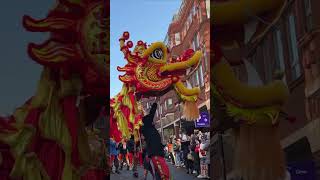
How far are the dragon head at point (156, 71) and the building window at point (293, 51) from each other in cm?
75

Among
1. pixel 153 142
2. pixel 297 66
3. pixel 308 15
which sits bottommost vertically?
pixel 153 142

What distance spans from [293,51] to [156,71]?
0.98 m

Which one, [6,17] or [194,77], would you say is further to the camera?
[6,17]

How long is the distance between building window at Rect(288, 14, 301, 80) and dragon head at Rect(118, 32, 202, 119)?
0.75m

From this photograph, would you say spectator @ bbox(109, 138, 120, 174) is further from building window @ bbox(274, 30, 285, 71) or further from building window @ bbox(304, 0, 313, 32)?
building window @ bbox(304, 0, 313, 32)

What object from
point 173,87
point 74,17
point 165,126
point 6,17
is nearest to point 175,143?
point 165,126

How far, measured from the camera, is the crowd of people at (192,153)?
10.3 ft

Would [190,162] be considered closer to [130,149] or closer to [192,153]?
[192,153]

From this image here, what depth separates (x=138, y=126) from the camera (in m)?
3.26

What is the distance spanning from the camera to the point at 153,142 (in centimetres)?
328

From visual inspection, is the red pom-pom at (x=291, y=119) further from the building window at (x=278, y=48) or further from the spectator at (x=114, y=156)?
the spectator at (x=114, y=156)

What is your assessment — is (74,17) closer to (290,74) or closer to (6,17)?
(6,17)

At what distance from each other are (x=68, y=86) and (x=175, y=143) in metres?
0.88

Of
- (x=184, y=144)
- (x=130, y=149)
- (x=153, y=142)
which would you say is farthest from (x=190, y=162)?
(x=130, y=149)
